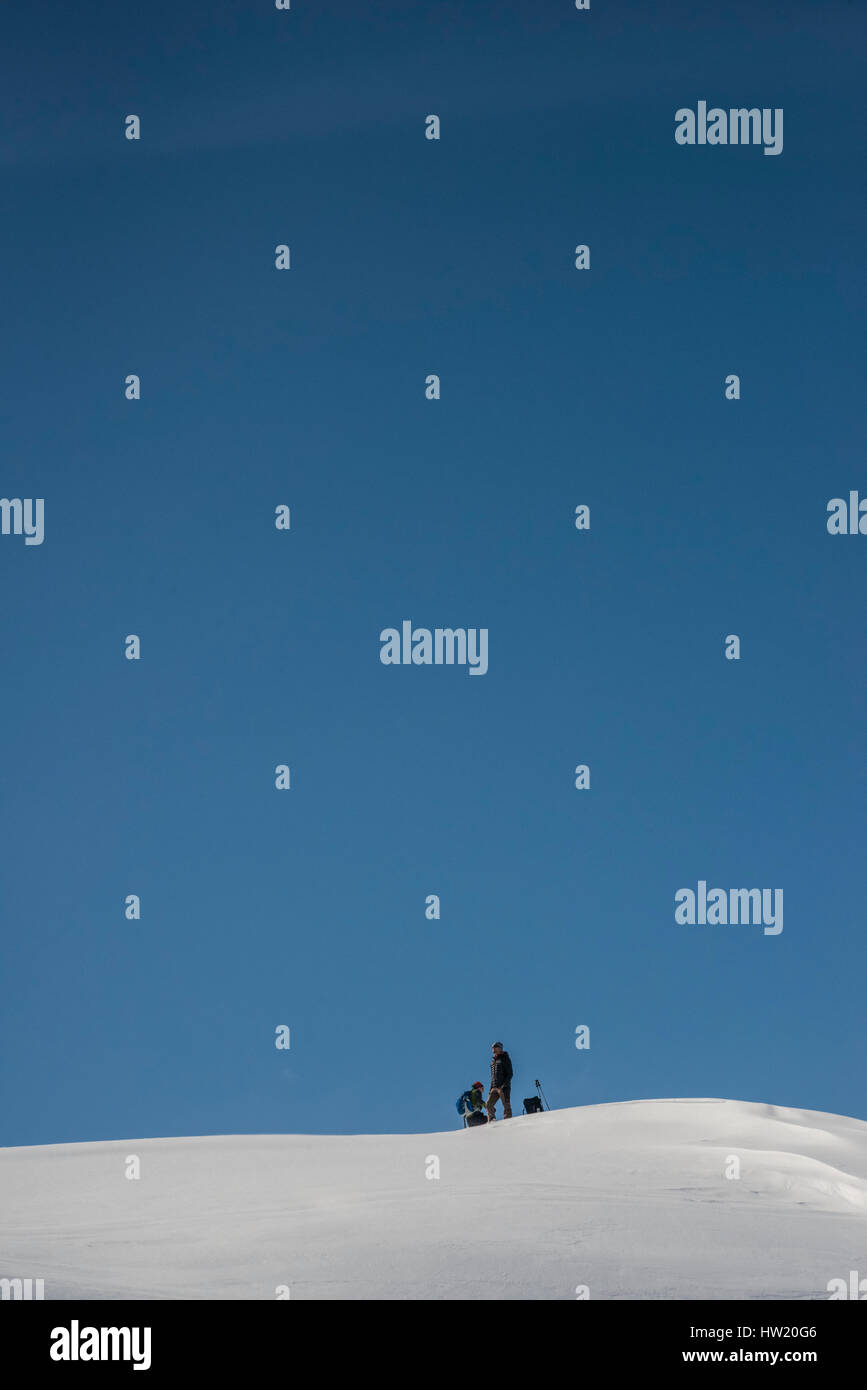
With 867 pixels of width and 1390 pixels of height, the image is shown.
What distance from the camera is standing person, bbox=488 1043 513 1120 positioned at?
22.9 m

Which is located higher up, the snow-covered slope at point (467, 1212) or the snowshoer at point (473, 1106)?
the snowshoer at point (473, 1106)

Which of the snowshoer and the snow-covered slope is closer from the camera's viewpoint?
the snow-covered slope

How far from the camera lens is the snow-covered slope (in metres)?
10.5

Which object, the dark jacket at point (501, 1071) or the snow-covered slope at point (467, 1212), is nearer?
the snow-covered slope at point (467, 1212)

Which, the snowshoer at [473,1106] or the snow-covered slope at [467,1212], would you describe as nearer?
the snow-covered slope at [467,1212]

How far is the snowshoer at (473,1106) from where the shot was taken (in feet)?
75.0

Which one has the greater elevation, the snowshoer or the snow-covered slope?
the snowshoer

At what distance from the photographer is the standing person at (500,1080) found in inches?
900

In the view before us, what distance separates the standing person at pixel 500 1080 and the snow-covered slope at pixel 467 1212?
4.84 feet

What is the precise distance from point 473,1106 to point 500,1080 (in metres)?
0.65

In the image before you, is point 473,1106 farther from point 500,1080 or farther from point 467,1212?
point 467,1212

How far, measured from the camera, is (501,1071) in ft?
75.2
